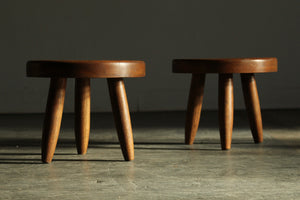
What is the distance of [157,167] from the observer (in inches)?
56.6

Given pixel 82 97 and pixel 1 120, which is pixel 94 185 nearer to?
pixel 82 97

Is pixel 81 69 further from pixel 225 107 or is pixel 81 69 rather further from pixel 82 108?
pixel 225 107

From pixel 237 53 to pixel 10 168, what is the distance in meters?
1.71

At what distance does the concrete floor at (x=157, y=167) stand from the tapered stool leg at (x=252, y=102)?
0.16ft

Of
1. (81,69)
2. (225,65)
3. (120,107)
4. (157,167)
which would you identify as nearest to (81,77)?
(81,69)

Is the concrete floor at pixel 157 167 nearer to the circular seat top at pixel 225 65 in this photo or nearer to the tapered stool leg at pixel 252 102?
the tapered stool leg at pixel 252 102

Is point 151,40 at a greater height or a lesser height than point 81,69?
lesser

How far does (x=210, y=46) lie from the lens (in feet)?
9.32

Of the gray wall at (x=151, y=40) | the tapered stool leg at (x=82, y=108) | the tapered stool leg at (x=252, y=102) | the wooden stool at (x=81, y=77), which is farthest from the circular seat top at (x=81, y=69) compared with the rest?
the gray wall at (x=151, y=40)

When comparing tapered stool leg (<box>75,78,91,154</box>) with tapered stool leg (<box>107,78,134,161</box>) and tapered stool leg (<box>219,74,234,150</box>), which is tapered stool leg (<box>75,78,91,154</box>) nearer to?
tapered stool leg (<box>107,78,134,161</box>)

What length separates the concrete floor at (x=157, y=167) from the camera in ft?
3.84

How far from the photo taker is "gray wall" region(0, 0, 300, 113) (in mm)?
2777

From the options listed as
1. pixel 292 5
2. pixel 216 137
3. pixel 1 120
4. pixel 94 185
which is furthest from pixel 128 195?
pixel 292 5

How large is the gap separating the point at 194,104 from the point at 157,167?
0.42 m
